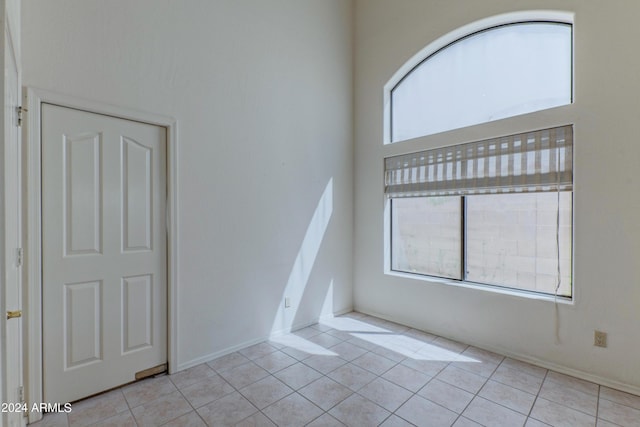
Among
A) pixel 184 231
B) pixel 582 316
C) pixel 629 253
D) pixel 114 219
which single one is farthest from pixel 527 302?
pixel 114 219

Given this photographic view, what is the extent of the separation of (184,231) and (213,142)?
820 millimetres

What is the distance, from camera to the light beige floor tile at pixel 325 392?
2172 mm

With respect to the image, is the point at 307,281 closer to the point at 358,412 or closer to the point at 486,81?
the point at 358,412

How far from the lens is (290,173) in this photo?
11.1 ft

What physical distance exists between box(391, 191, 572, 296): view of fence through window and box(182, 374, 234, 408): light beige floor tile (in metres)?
2.32

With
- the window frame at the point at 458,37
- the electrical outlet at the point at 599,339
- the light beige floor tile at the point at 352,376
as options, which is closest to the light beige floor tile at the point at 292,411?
the light beige floor tile at the point at 352,376

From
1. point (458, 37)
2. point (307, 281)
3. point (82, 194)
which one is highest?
point (458, 37)

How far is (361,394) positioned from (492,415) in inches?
33.6

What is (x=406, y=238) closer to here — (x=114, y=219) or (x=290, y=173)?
(x=290, y=173)

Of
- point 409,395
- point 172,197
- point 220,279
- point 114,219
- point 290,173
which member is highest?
point 290,173

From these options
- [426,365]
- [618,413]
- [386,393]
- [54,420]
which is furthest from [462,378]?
[54,420]

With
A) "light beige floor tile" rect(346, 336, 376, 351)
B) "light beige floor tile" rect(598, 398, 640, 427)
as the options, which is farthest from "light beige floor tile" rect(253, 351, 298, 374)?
"light beige floor tile" rect(598, 398, 640, 427)

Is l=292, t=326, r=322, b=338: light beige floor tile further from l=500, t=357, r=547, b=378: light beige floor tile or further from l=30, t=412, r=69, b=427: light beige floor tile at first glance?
l=30, t=412, r=69, b=427: light beige floor tile

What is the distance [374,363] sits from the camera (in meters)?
2.72
